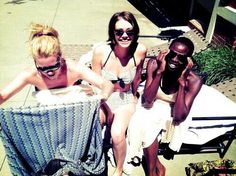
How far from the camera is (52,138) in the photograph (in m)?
2.54

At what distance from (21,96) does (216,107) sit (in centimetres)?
329

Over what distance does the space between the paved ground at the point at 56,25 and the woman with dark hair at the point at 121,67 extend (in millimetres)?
1116

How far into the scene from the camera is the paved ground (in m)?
5.37

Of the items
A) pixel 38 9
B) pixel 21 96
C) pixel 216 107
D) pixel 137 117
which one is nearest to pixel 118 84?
pixel 137 117

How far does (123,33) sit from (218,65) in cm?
245

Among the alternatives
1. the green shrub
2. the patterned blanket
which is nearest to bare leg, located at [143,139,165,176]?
the patterned blanket

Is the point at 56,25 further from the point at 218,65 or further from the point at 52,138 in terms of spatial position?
the point at 52,138

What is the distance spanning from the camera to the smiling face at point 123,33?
316 centimetres

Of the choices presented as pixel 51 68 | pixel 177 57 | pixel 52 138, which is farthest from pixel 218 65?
pixel 52 138

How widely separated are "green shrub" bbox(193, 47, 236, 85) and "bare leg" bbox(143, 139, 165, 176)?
6.31ft

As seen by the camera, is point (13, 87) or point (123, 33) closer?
point (13, 87)

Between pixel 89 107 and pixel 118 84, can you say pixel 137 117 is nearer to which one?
pixel 118 84

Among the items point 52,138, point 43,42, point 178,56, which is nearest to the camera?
point 52,138

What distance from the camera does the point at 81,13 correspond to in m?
8.90
